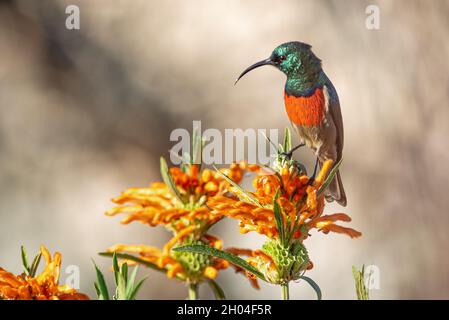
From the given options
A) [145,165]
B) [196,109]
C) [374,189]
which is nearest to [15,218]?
[145,165]

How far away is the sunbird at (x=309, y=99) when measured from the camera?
4.89ft

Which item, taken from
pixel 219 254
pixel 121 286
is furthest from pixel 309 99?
pixel 121 286

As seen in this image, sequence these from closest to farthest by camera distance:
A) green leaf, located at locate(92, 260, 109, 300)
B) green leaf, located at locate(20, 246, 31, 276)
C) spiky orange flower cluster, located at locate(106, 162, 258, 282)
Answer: green leaf, located at locate(92, 260, 109, 300), green leaf, located at locate(20, 246, 31, 276), spiky orange flower cluster, located at locate(106, 162, 258, 282)

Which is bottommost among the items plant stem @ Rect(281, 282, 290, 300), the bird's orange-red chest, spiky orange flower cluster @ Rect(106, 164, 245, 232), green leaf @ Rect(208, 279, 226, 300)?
plant stem @ Rect(281, 282, 290, 300)

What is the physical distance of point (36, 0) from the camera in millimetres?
3719

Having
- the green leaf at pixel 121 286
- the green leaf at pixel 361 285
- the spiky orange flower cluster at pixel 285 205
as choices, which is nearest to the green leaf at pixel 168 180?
the spiky orange flower cluster at pixel 285 205

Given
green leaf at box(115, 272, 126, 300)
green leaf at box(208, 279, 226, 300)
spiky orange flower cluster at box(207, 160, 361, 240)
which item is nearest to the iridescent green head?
spiky orange flower cluster at box(207, 160, 361, 240)

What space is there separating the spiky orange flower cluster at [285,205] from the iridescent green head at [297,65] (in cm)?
31

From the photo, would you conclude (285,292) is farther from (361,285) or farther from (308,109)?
(308,109)

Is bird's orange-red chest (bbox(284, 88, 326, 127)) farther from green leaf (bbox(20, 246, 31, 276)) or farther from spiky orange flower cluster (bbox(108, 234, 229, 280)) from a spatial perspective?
green leaf (bbox(20, 246, 31, 276))

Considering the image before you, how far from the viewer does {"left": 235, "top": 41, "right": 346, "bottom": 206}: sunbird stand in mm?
1490
